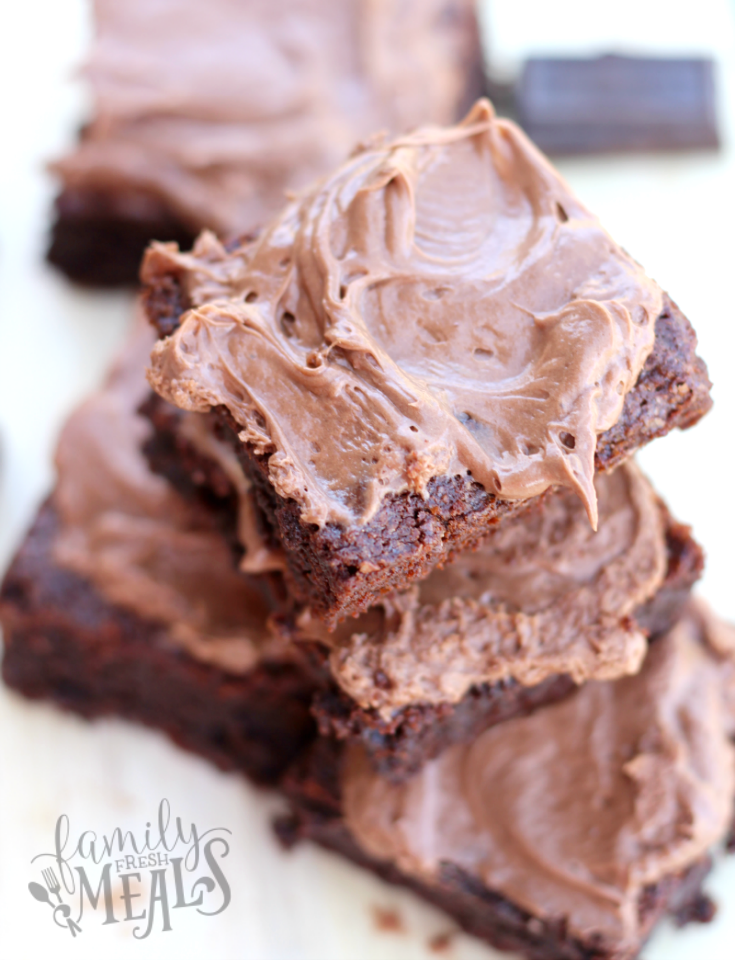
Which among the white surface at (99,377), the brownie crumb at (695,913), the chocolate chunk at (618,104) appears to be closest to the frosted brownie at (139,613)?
the white surface at (99,377)

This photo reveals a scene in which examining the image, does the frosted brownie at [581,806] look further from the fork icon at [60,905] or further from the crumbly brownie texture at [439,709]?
the fork icon at [60,905]

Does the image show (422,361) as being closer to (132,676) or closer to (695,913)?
(132,676)

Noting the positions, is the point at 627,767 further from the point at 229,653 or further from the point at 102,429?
the point at 102,429

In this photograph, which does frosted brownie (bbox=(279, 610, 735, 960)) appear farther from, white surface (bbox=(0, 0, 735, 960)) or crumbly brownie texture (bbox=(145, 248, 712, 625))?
crumbly brownie texture (bbox=(145, 248, 712, 625))

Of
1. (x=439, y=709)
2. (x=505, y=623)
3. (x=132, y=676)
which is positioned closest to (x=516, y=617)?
(x=505, y=623)

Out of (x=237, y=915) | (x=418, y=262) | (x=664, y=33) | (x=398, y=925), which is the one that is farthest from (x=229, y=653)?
(x=664, y=33)
